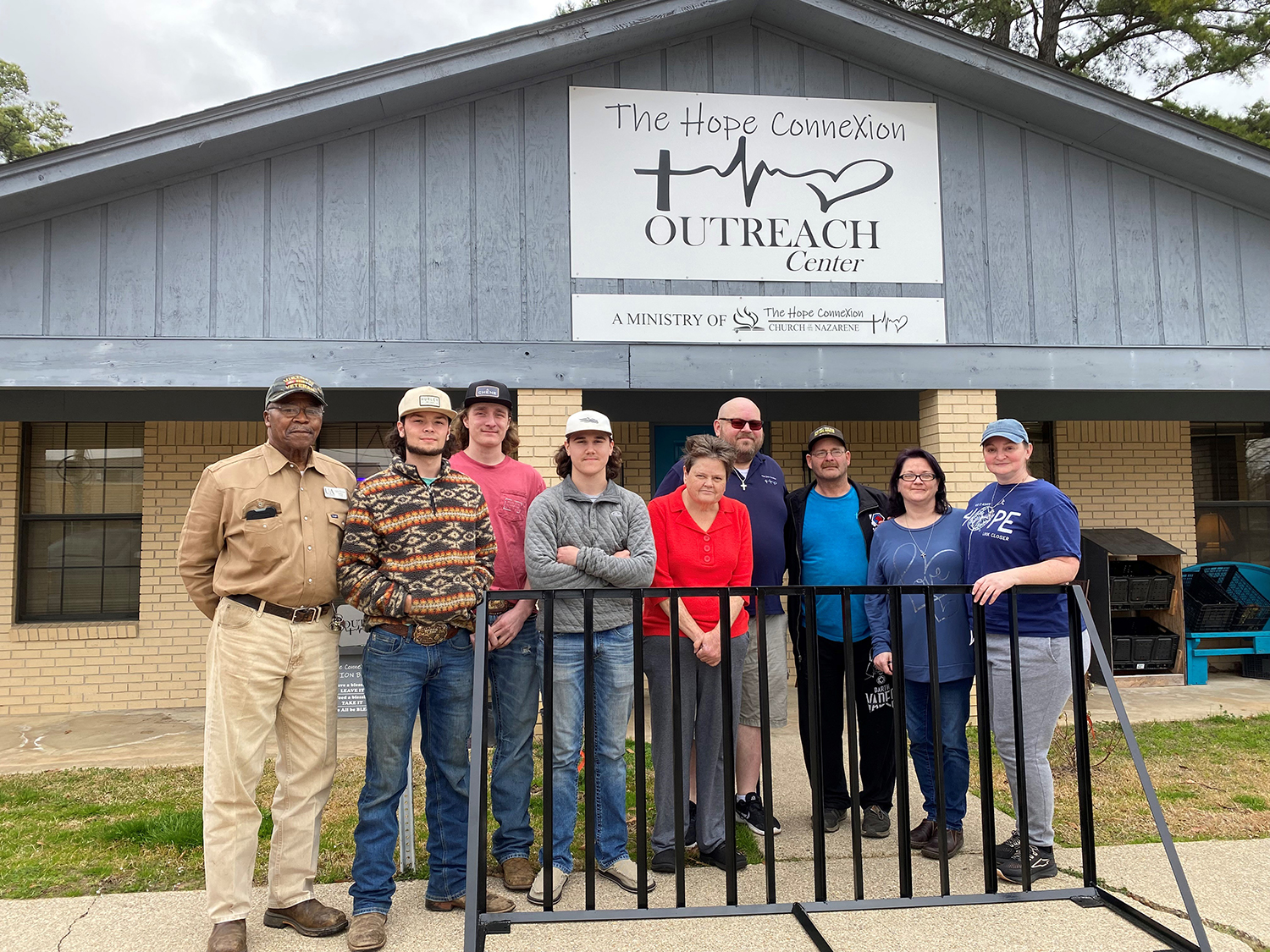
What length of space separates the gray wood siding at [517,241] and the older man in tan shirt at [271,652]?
2800 millimetres

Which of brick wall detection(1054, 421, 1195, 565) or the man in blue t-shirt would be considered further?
brick wall detection(1054, 421, 1195, 565)

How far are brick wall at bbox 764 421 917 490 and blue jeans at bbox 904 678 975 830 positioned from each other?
430 cm

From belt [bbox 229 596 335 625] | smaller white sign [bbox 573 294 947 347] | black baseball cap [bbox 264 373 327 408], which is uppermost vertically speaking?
smaller white sign [bbox 573 294 947 347]

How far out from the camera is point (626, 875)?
3.31 meters

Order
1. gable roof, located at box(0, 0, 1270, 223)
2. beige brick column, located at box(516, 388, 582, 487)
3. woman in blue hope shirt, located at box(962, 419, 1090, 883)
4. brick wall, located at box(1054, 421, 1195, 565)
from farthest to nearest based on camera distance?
brick wall, located at box(1054, 421, 1195, 565) → beige brick column, located at box(516, 388, 582, 487) → gable roof, located at box(0, 0, 1270, 223) → woman in blue hope shirt, located at box(962, 419, 1090, 883)

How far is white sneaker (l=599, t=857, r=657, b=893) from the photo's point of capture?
3230 mm

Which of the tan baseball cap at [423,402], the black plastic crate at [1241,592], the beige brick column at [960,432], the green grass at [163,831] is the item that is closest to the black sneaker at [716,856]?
the tan baseball cap at [423,402]

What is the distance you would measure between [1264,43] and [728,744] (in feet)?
49.3

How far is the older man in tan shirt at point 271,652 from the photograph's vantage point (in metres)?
2.98

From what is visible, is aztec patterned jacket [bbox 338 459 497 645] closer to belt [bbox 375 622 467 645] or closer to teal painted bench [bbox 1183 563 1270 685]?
belt [bbox 375 622 467 645]

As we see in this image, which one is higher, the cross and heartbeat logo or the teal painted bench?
the cross and heartbeat logo

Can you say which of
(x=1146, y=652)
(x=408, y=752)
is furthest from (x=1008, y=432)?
(x=1146, y=652)

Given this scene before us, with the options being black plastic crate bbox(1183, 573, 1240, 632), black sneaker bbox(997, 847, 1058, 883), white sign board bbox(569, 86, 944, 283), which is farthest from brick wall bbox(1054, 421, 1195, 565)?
black sneaker bbox(997, 847, 1058, 883)

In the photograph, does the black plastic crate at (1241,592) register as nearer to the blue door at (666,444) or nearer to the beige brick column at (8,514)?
the blue door at (666,444)
